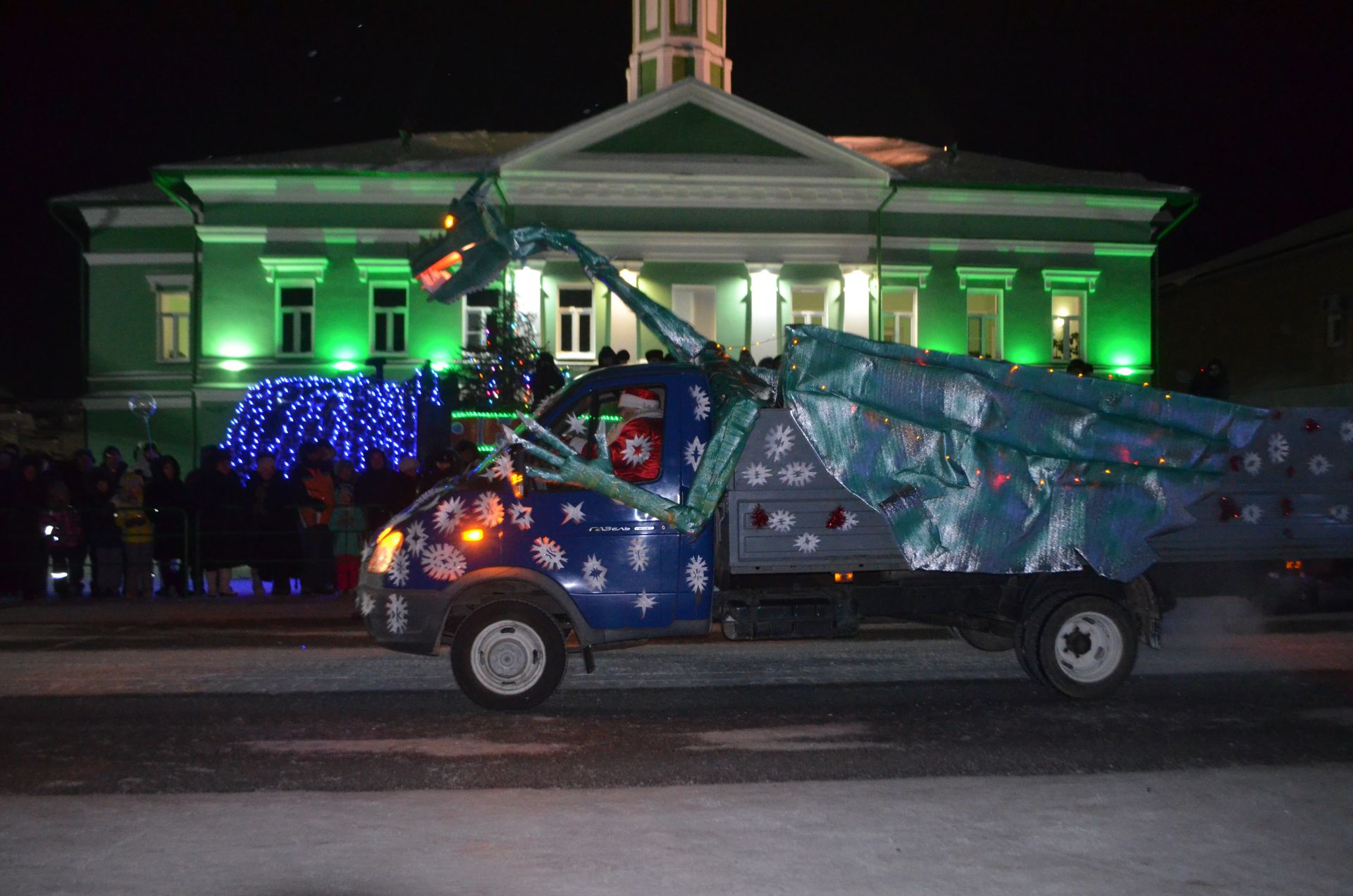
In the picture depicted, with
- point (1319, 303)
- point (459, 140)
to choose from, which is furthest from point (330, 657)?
point (1319, 303)

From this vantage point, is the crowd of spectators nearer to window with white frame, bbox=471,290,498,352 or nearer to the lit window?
the lit window

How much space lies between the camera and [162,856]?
5.50 metres

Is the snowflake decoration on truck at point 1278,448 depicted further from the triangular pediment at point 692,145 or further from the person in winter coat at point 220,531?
the triangular pediment at point 692,145

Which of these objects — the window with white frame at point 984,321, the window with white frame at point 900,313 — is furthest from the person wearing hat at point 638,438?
the window with white frame at point 984,321

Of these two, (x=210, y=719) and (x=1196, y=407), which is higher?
(x=1196, y=407)

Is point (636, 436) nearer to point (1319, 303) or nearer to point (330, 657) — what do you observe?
point (330, 657)

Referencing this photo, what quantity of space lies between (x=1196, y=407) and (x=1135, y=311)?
90.0 feet

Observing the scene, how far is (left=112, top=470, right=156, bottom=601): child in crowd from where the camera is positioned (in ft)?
56.5

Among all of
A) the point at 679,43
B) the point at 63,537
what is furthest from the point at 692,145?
the point at 63,537

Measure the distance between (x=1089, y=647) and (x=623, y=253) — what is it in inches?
968

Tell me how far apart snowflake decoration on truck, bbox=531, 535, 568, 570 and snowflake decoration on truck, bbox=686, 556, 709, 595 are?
0.86m

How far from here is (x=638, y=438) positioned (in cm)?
891

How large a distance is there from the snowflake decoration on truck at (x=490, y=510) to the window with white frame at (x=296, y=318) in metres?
26.3

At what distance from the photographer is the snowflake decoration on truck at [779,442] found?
893 cm
